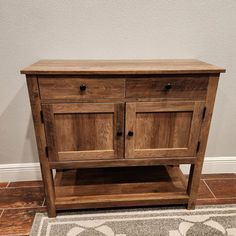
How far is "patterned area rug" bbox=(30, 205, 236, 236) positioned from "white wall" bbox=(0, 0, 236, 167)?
0.73 metres

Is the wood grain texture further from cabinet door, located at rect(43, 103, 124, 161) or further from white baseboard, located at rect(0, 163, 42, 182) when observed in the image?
white baseboard, located at rect(0, 163, 42, 182)

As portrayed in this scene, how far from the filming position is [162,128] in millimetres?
1107

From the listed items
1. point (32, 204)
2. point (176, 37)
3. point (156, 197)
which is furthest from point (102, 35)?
point (32, 204)

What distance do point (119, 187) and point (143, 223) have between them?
260 mm

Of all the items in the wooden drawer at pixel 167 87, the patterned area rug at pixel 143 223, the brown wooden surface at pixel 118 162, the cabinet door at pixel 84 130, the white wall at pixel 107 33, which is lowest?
the patterned area rug at pixel 143 223

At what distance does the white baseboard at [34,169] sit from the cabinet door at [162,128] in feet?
1.97

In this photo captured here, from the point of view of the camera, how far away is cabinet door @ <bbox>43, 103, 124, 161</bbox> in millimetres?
1026

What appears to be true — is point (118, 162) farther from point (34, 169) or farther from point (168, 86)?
point (34, 169)

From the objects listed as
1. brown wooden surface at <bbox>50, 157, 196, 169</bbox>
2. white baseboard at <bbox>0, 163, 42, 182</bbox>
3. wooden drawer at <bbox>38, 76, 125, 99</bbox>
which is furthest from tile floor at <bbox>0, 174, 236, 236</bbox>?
wooden drawer at <bbox>38, 76, 125, 99</bbox>

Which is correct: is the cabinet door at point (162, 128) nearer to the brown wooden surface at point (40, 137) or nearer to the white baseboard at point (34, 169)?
A: the brown wooden surface at point (40, 137)

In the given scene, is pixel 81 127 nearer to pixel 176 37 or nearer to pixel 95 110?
pixel 95 110

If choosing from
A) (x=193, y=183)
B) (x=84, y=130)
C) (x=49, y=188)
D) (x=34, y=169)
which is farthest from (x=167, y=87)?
(x=34, y=169)

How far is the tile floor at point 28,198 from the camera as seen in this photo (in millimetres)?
1235

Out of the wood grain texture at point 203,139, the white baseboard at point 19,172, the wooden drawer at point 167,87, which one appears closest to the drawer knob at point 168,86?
the wooden drawer at point 167,87
